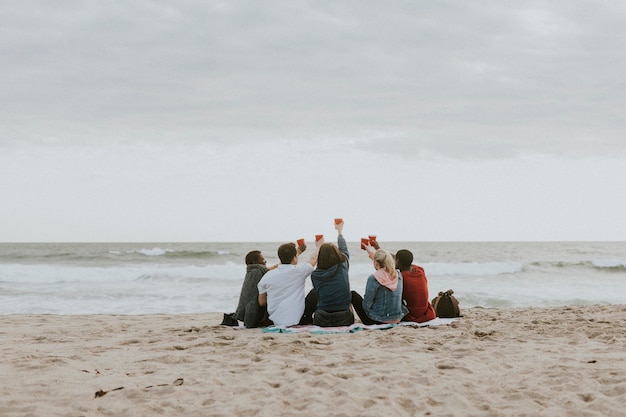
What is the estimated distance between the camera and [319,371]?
493cm

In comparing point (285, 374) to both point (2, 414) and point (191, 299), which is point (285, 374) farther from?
point (191, 299)

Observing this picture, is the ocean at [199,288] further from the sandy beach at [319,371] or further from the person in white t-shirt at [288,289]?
the sandy beach at [319,371]

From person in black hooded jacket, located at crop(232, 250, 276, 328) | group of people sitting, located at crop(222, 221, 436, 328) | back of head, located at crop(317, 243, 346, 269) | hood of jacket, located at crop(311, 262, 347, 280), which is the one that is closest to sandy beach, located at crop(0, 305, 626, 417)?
person in black hooded jacket, located at crop(232, 250, 276, 328)

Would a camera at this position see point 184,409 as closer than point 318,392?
Yes

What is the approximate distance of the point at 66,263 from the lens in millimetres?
29938

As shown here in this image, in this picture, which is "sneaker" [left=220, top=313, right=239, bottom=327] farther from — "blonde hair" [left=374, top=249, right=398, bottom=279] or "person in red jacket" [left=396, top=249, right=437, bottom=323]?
"person in red jacket" [left=396, top=249, right=437, bottom=323]

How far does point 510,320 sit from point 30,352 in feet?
21.4

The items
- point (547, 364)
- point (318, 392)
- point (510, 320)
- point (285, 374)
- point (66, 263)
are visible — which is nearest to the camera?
point (318, 392)

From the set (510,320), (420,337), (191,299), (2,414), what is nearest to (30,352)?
(2,414)

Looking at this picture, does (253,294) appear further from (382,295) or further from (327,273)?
(382,295)

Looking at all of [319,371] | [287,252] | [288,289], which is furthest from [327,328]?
[319,371]

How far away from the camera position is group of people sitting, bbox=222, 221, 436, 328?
23.4 ft

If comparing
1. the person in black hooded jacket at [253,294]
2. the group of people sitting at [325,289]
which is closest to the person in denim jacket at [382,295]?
the group of people sitting at [325,289]

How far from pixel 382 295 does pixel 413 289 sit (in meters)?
0.58
